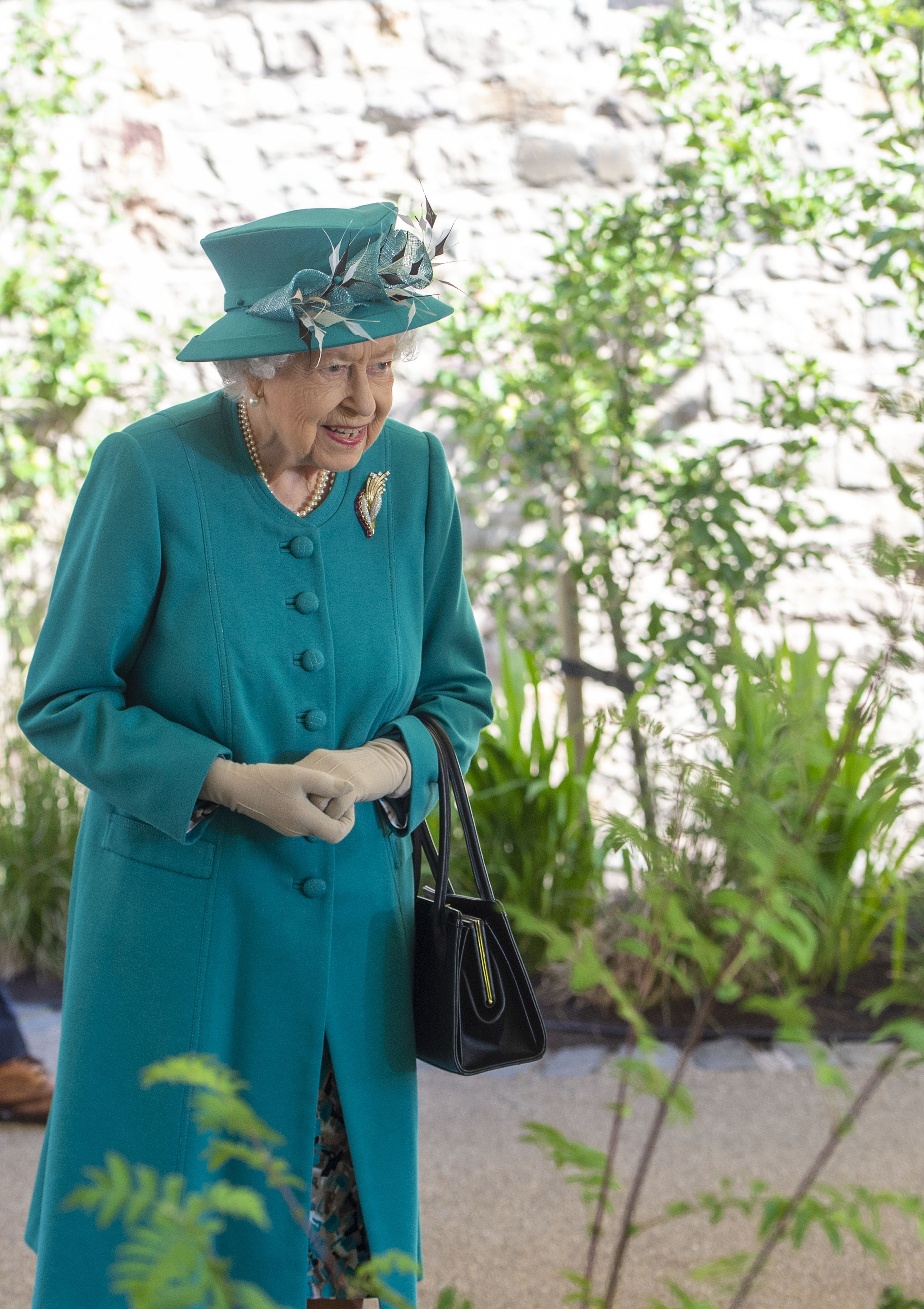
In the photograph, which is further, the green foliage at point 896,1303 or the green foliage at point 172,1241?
the green foliage at point 896,1303

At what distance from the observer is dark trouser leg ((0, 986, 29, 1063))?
2.59m

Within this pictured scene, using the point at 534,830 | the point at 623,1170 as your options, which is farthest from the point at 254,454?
the point at 534,830

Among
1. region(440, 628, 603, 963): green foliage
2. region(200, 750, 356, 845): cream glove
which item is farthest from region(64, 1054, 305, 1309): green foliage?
region(440, 628, 603, 963): green foliage

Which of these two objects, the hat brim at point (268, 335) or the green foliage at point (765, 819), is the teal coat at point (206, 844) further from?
the green foliage at point (765, 819)

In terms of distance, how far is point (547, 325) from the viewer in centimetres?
321

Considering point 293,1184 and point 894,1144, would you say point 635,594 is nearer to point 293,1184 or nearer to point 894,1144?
point 894,1144

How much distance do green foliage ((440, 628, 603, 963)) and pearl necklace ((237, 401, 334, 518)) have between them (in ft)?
6.02

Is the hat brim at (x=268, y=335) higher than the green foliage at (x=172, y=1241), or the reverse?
the hat brim at (x=268, y=335)

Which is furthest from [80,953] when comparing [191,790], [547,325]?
[547,325]

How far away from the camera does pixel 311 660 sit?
129cm

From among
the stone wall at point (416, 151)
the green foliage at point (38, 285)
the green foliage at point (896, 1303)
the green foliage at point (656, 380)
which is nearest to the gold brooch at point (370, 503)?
the green foliage at point (896, 1303)

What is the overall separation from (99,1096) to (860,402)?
6.88 ft

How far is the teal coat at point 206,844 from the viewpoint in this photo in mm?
1224

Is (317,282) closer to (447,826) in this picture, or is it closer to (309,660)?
(309,660)
